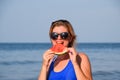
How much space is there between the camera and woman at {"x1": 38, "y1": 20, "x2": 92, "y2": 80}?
3850 millimetres

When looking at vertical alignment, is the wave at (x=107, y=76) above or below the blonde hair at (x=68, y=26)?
below

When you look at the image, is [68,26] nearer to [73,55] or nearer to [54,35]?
[54,35]

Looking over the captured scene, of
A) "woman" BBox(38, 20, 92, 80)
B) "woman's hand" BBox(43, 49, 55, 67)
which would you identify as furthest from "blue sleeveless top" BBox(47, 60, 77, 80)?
"woman's hand" BBox(43, 49, 55, 67)

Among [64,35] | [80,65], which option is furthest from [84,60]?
[64,35]

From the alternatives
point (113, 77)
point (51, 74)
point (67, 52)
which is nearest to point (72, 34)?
point (67, 52)

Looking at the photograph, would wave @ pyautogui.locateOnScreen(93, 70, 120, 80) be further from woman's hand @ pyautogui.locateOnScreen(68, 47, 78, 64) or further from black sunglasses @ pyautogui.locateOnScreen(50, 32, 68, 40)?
woman's hand @ pyautogui.locateOnScreen(68, 47, 78, 64)

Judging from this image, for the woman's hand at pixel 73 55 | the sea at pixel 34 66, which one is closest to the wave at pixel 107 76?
the sea at pixel 34 66

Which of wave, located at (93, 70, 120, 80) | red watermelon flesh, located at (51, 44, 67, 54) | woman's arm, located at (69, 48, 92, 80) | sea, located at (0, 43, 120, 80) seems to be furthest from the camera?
sea, located at (0, 43, 120, 80)

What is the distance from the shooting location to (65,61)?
4078 millimetres

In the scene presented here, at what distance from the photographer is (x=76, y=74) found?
149 inches

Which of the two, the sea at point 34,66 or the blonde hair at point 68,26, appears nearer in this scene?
the blonde hair at point 68,26

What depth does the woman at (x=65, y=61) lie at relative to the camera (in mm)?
3850

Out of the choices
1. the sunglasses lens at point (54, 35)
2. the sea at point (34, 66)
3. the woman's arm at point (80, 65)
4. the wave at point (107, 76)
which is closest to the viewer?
the woman's arm at point (80, 65)

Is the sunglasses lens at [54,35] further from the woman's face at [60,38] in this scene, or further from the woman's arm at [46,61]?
the woman's arm at [46,61]
